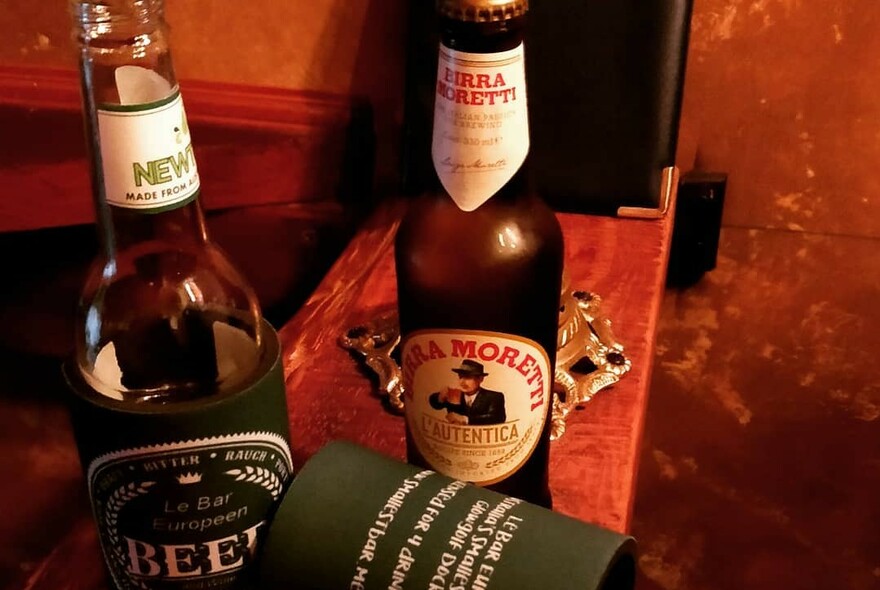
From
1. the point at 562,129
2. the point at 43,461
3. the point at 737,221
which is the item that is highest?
the point at 562,129

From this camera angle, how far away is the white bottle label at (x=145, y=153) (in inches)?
15.5

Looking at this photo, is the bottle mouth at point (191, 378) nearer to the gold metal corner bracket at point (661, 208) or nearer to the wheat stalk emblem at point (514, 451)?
the wheat stalk emblem at point (514, 451)

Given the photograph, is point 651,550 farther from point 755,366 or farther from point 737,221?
point 737,221

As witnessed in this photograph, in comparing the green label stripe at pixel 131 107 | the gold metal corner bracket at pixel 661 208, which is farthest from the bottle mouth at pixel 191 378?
the gold metal corner bracket at pixel 661 208

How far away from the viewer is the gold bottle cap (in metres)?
0.41

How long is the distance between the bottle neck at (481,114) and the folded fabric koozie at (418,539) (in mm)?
141

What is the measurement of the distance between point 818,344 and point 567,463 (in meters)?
0.47

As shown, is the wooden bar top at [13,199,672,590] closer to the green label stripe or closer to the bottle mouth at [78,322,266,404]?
the bottle mouth at [78,322,266,404]

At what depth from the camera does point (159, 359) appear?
18.4 inches

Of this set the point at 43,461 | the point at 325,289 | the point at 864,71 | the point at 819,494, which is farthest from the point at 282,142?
the point at 819,494

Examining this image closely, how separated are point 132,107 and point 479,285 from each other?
0.19 m

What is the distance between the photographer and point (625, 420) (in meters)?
0.63

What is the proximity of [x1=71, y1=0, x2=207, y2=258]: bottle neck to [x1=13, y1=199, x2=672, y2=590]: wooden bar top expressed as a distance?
9.4 inches
